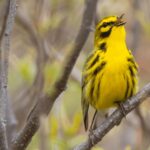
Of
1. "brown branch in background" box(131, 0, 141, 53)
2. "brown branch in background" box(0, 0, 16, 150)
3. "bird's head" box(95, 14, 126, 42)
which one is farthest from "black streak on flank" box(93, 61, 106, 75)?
"brown branch in background" box(131, 0, 141, 53)

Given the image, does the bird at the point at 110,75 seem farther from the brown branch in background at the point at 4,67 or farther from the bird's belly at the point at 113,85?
the brown branch in background at the point at 4,67

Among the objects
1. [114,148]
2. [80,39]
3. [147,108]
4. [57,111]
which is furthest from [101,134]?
[114,148]

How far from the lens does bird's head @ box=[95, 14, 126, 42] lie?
3.82 meters

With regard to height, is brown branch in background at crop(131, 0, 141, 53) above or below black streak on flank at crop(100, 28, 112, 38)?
below

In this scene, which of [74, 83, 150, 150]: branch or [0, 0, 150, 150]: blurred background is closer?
[74, 83, 150, 150]: branch

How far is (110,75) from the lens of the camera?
3.66 m

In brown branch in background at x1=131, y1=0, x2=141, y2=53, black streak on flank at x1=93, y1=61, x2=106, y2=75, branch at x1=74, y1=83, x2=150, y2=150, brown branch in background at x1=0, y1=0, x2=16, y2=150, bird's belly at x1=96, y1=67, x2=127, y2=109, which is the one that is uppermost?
brown branch in background at x1=0, y1=0, x2=16, y2=150

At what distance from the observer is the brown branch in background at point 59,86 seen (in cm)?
267

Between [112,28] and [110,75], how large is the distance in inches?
13.1

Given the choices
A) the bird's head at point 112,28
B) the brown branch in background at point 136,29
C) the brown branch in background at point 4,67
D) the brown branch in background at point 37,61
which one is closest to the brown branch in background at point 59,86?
the brown branch in background at point 4,67

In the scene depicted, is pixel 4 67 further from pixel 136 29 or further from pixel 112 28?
pixel 136 29

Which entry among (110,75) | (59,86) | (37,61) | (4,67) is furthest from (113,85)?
(4,67)

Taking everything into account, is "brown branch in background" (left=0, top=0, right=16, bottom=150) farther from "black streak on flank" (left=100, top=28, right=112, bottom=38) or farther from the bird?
"black streak on flank" (left=100, top=28, right=112, bottom=38)

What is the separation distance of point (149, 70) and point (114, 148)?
94 centimetres
